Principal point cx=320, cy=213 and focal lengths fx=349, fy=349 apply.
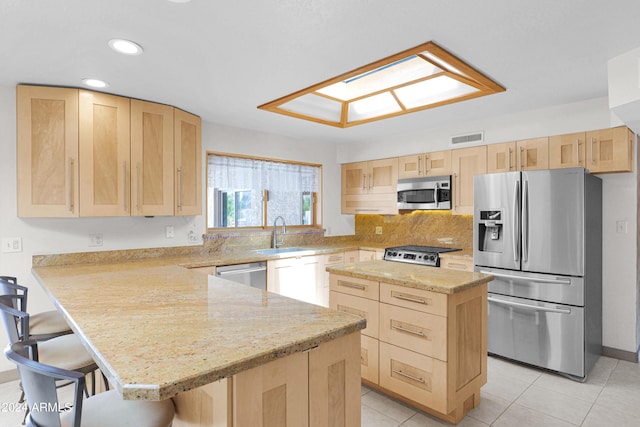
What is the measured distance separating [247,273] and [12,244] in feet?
6.28

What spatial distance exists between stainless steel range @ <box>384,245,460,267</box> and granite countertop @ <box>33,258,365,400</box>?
2.46 metres

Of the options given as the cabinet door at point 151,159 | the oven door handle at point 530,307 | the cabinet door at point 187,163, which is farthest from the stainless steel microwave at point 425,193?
the cabinet door at point 151,159

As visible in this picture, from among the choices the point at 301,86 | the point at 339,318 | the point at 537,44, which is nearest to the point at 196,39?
the point at 301,86

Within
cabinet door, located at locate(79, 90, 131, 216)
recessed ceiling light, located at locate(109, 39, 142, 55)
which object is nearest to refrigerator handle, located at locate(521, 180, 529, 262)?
recessed ceiling light, located at locate(109, 39, 142, 55)

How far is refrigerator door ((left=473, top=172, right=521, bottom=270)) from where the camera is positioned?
3.11m

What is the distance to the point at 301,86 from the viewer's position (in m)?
2.76

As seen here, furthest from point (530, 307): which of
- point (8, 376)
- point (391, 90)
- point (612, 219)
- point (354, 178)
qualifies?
point (8, 376)

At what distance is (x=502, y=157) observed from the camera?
11.9 feet

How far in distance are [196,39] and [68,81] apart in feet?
4.35

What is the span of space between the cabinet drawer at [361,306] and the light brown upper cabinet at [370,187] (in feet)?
7.12

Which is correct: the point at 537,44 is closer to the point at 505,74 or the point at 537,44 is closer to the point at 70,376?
the point at 505,74

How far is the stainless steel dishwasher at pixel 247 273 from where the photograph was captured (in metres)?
3.40

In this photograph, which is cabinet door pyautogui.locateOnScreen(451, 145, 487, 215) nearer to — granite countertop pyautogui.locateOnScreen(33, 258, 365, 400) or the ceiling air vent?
the ceiling air vent

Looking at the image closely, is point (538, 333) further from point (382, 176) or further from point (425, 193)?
point (382, 176)
